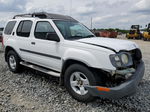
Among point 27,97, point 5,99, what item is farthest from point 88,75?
point 5,99

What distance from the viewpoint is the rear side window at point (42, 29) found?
430 cm

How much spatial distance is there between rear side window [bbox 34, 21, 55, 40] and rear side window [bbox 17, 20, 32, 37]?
384mm

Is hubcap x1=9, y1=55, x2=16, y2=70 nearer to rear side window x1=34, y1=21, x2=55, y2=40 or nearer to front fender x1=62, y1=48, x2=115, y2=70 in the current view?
rear side window x1=34, y1=21, x2=55, y2=40

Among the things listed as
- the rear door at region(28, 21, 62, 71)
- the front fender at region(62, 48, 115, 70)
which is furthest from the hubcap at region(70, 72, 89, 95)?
the rear door at region(28, 21, 62, 71)

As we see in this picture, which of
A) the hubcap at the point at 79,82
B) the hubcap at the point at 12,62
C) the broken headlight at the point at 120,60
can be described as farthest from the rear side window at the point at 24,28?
the broken headlight at the point at 120,60

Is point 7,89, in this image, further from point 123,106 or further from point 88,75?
point 123,106

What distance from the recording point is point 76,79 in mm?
3695

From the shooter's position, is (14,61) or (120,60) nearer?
(120,60)

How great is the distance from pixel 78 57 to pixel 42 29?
1.64 meters

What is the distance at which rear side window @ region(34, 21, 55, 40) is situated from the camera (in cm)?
430

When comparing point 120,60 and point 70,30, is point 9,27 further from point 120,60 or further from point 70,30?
point 120,60

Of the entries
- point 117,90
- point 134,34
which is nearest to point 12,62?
point 117,90

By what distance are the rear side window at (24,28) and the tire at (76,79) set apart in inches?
79.8

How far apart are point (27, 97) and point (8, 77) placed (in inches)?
71.3
